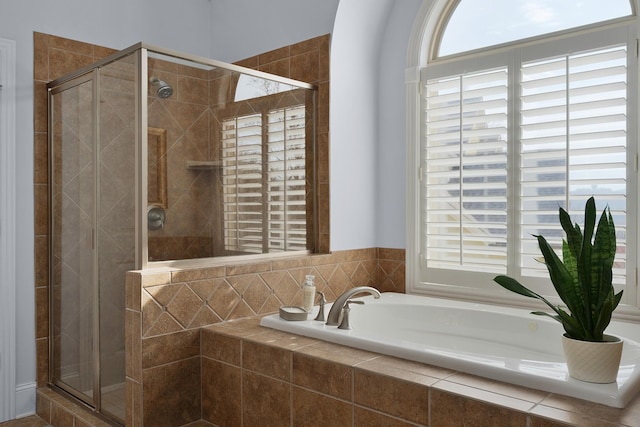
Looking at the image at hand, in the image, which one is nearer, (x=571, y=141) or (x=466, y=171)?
(x=571, y=141)

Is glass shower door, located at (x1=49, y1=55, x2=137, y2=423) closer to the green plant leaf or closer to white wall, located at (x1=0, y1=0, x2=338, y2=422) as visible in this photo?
white wall, located at (x1=0, y1=0, x2=338, y2=422)

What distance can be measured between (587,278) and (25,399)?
108 inches

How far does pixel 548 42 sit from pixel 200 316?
7.16 feet

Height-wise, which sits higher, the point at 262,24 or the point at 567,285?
the point at 262,24

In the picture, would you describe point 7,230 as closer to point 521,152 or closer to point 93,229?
point 93,229

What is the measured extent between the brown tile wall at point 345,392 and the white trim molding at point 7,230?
45.0 inches

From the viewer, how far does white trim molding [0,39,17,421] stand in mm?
2721

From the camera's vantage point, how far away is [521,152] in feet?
9.05

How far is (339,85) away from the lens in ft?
10.2

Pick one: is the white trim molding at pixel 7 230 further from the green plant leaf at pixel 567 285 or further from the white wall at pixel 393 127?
the green plant leaf at pixel 567 285

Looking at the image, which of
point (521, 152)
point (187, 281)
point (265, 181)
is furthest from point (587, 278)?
point (265, 181)

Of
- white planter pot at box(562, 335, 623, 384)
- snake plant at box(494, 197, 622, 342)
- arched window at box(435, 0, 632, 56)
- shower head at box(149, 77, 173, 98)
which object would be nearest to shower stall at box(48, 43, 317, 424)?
shower head at box(149, 77, 173, 98)

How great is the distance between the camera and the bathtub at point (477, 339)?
1589mm

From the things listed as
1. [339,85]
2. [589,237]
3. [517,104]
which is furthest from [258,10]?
[589,237]
